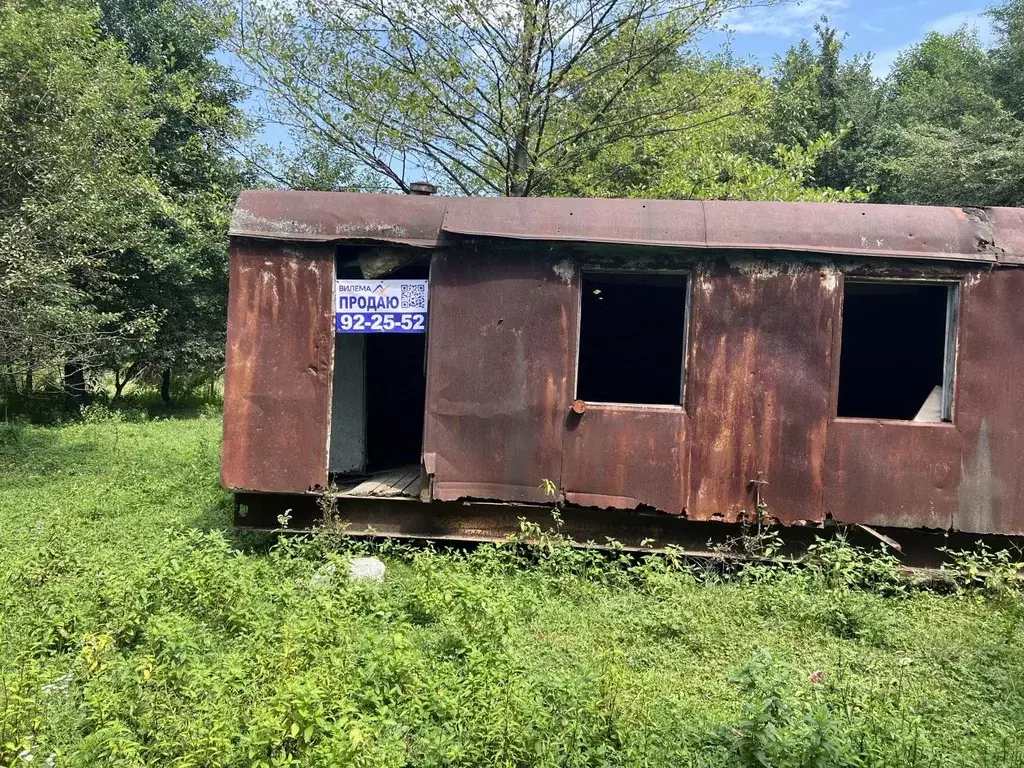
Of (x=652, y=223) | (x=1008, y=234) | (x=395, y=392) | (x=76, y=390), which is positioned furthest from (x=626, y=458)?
(x=76, y=390)

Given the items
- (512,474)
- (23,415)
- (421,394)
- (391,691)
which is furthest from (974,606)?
(23,415)

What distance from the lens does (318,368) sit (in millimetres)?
5801

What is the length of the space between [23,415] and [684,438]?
1526 centimetres

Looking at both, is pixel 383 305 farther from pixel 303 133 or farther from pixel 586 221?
pixel 303 133

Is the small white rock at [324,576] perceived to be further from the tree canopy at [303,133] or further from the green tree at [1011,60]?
the green tree at [1011,60]

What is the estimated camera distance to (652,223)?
5629 millimetres

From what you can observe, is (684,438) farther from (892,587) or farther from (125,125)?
(125,125)

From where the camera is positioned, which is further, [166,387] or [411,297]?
[166,387]

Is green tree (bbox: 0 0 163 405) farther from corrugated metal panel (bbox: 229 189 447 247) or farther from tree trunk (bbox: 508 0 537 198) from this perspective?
tree trunk (bbox: 508 0 537 198)

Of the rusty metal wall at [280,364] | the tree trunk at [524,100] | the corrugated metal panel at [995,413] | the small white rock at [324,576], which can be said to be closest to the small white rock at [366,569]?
the small white rock at [324,576]

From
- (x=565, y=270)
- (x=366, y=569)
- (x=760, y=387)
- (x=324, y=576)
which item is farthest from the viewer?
(x=565, y=270)

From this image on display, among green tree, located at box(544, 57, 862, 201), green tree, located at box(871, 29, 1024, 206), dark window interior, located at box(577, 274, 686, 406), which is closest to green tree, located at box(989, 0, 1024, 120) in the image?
green tree, located at box(871, 29, 1024, 206)

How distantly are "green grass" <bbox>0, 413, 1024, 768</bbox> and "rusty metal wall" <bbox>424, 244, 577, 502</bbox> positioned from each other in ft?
2.13

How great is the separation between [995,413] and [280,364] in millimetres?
5690
